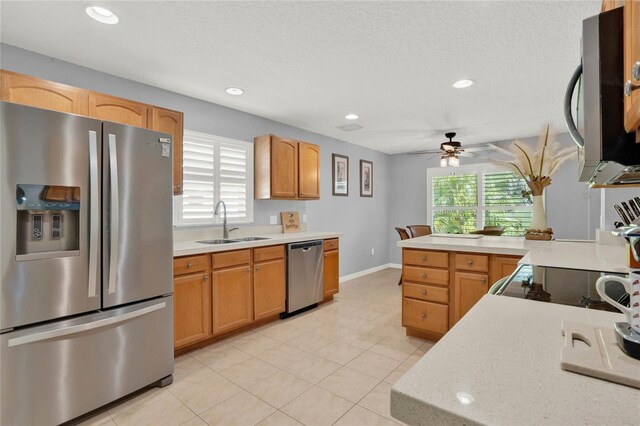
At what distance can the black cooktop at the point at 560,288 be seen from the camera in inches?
41.9

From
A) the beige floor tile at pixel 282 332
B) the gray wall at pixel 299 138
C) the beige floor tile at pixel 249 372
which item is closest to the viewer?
the beige floor tile at pixel 249 372

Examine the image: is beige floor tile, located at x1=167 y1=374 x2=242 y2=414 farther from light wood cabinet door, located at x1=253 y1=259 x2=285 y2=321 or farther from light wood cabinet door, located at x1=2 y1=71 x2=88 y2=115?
light wood cabinet door, located at x1=2 y1=71 x2=88 y2=115

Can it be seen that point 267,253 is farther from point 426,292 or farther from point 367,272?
point 367,272

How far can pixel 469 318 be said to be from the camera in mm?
910

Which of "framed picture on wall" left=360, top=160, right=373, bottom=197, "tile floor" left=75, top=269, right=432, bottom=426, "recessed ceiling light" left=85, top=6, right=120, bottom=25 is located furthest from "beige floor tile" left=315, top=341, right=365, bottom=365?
"framed picture on wall" left=360, top=160, right=373, bottom=197

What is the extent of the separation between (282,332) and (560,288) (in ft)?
8.19

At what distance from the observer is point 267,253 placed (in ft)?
10.9

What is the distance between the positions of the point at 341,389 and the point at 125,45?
2.84 meters

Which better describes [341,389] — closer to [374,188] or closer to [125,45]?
[125,45]

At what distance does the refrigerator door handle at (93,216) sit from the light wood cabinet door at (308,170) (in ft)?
8.14

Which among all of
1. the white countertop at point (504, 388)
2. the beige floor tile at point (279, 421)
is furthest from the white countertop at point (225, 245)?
the white countertop at point (504, 388)

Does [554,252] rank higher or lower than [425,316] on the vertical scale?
higher

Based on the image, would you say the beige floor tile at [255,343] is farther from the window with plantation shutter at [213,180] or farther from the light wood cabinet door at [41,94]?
the light wood cabinet door at [41,94]

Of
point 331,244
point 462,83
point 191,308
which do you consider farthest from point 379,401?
point 462,83
